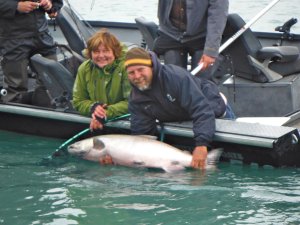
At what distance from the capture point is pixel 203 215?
20.6ft

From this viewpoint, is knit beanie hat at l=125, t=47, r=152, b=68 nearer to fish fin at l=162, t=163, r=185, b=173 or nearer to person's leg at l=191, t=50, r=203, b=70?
fish fin at l=162, t=163, r=185, b=173

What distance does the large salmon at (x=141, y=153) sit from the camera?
7016 mm

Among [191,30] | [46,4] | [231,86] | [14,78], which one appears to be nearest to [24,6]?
[46,4]

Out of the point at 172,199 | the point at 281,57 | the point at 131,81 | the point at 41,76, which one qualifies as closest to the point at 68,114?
the point at 41,76

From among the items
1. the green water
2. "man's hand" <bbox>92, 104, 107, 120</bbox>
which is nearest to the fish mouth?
the green water

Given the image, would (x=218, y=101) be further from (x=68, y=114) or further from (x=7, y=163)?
(x=7, y=163)

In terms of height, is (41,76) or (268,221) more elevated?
(41,76)

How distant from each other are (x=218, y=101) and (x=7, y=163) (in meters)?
2.13

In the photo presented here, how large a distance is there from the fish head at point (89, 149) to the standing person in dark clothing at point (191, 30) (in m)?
1.22

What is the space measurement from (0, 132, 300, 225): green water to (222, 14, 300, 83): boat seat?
5.00 feet

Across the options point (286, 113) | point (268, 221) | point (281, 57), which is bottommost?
point (268, 221)

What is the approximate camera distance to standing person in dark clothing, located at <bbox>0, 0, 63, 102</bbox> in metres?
8.11

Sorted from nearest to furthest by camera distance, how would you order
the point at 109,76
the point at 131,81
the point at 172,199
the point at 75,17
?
1. the point at 172,199
2. the point at 131,81
3. the point at 109,76
4. the point at 75,17

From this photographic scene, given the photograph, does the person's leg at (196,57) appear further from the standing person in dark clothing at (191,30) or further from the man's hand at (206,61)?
the man's hand at (206,61)
